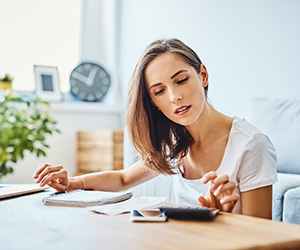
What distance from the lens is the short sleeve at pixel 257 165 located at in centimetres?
114

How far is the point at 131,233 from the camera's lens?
72 cm

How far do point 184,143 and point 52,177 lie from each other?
45 cm

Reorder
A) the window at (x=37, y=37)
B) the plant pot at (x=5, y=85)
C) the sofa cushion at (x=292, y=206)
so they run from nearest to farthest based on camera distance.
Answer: the sofa cushion at (x=292, y=206) < the plant pot at (x=5, y=85) < the window at (x=37, y=37)

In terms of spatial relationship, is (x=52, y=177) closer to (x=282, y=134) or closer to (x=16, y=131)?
(x=282, y=134)

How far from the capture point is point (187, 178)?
1.39m

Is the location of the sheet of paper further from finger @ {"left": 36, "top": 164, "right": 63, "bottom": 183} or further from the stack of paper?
finger @ {"left": 36, "top": 164, "right": 63, "bottom": 183}

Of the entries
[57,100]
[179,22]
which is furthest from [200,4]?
[57,100]

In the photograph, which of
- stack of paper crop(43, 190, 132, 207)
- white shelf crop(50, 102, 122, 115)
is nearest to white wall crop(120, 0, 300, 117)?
white shelf crop(50, 102, 122, 115)

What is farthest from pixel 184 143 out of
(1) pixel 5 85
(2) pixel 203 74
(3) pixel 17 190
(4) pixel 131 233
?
(1) pixel 5 85

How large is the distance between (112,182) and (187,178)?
28cm

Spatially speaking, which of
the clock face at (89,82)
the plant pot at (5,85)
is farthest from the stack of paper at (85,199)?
the clock face at (89,82)

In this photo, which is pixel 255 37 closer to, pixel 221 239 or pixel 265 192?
pixel 265 192

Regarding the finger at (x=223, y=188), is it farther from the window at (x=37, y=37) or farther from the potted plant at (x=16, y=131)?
the window at (x=37, y=37)

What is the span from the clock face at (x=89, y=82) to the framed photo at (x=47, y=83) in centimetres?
17
